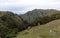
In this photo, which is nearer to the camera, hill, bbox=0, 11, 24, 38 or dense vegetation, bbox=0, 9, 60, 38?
hill, bbox=0, 11, 24, 38

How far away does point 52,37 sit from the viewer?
48656 mm

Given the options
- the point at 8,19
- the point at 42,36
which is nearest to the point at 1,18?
the point at 8,19

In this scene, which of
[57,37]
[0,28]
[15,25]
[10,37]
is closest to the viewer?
[57,37]

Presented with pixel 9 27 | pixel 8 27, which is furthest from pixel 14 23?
pixel 8 27

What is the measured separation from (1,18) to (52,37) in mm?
65135

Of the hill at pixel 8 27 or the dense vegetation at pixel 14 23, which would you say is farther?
the dense vegetation at pixel 14 23

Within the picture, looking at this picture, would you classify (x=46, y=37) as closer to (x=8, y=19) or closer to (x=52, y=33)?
(x=52, y=33)

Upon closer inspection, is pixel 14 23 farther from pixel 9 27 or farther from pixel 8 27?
pixel 8 27

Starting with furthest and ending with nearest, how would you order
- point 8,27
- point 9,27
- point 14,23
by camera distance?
point 14,23, point 9,27, point 8,27

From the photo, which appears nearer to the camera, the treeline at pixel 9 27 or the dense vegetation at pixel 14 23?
the treeline at pixel 9 27

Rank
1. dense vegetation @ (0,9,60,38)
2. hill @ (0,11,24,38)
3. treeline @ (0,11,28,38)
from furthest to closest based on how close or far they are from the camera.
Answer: dense vegetation @ (0,9,60,38) → treeline @ (0,11,28,38) → hill @ (0,11,24,38)

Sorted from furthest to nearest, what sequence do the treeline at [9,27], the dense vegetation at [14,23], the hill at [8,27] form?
the dense vegetation at [14,23] < the treeline at [9,27] < the hill at [8,27]

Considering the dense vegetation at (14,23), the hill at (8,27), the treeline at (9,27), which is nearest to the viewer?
the hill at (8,27)

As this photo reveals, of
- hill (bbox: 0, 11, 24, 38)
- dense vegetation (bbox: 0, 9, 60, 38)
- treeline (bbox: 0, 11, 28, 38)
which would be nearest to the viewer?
hill (bbox: 0, 11, 24, 38)
